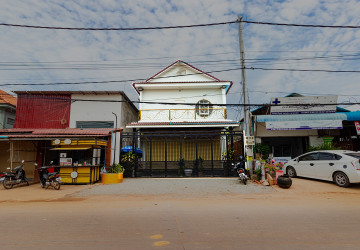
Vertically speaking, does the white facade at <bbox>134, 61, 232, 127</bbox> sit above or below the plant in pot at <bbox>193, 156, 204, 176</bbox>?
above

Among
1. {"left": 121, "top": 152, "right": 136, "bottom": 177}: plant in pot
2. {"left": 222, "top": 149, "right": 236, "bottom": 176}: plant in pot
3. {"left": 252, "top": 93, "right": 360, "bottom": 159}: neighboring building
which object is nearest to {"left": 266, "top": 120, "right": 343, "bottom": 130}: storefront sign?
{"left": 252, "top": 93, "right": 360, "bottom": 159}: neighboring building

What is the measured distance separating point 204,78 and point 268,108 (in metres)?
5.74

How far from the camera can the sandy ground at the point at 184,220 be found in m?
3.58

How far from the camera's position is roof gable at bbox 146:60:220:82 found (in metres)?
17.7

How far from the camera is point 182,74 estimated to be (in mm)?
18031

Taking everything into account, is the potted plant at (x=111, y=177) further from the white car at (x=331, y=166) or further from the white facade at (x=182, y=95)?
the white car at (x=331, y=166)

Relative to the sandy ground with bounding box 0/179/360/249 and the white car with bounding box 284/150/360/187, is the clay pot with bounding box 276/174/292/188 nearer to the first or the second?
the sandy ground with bounding box 0/179/360/249

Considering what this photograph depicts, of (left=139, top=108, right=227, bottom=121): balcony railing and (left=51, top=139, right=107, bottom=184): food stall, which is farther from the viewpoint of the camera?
(left=139, top=108, right=227, bottom=121): balcony railing

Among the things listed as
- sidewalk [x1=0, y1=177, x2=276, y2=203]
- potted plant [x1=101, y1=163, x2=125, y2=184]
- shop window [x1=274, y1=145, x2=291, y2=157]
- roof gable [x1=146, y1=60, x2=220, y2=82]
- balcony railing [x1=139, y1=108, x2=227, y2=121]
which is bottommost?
sidewalk [x1=0, y1=177, x2=276, y2=203]

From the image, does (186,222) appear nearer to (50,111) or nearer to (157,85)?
(157,85)

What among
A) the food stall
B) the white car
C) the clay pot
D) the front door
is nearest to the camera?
the white car

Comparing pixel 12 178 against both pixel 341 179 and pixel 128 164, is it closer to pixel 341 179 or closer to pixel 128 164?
pixel 128 164

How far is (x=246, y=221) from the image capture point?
471cm

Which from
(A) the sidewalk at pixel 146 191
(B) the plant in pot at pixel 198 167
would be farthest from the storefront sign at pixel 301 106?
(A) the sidewalk at pixel 146 191
